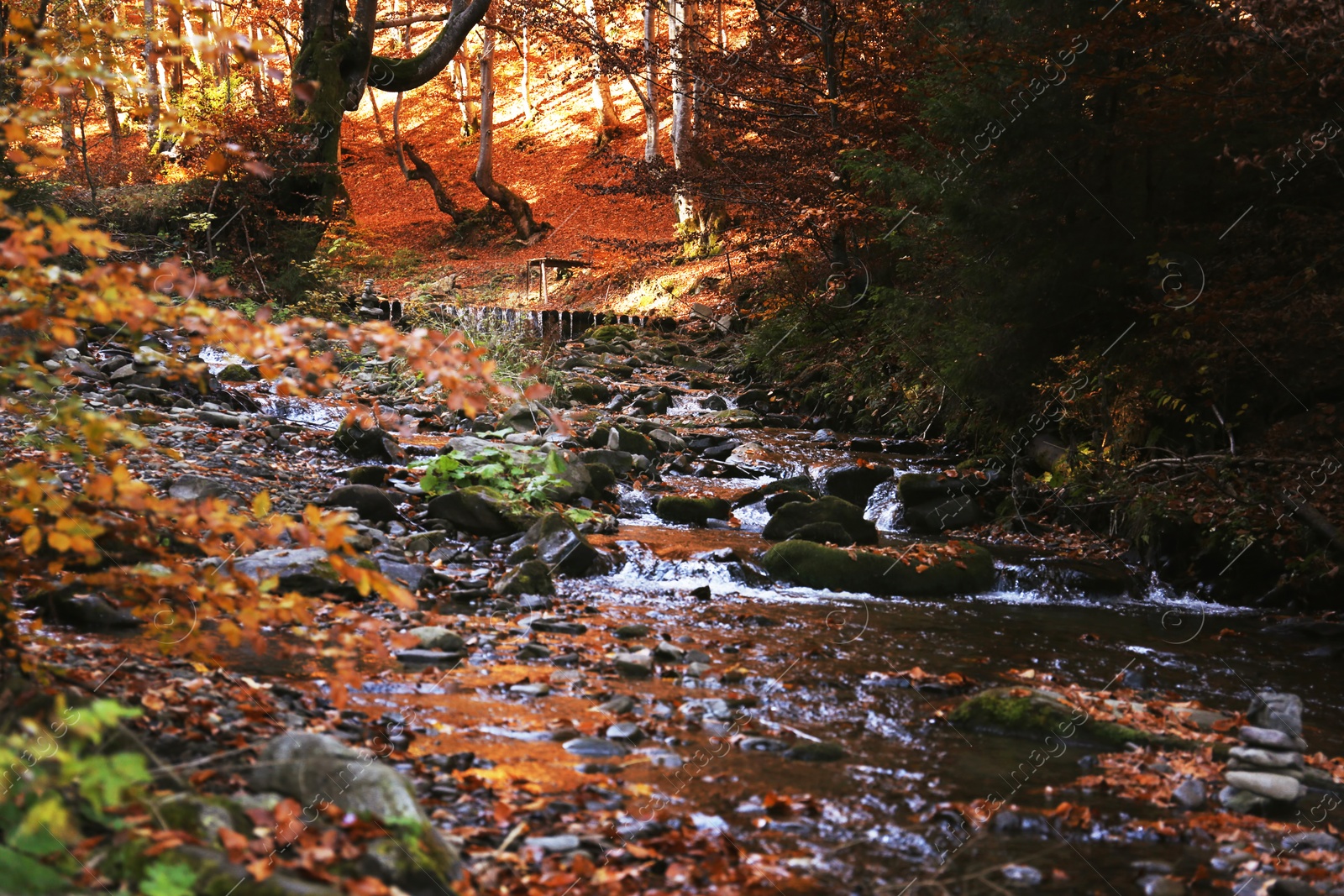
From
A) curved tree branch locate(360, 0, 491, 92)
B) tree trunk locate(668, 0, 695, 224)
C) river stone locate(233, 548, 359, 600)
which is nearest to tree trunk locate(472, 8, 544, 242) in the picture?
tree trunk locate(668, 0, 695, 224)

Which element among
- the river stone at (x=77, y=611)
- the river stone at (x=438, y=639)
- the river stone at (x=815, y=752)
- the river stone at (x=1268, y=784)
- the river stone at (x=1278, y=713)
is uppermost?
the river stone at (x=77, y=611)

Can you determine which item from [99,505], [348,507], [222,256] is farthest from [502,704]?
[222,256]

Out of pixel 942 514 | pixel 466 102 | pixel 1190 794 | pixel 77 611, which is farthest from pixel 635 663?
pixel 466 102

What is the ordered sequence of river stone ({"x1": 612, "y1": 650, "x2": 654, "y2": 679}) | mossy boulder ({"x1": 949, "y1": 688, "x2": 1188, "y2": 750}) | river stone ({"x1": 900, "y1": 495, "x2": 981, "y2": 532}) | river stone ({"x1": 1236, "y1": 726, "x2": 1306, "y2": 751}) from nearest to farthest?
river stone ({"x1": 1236, "y1": 726, "x2": 1306, "y2": 751})
mossy boulder ({"x1": 949, "y1": 688, "x2": 1188, "y2": 750})
river stone ({"x1": 612, "y1": 650, "x2": 654, "y2": 679})
river stone ({"x1": 900, "y1": 495, "x2": 981, "y2": 532})

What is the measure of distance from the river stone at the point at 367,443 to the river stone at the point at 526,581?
3.14 metres

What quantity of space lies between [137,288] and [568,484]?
5590 mm

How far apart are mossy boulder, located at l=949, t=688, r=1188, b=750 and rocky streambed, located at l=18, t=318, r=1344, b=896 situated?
13 millimetres

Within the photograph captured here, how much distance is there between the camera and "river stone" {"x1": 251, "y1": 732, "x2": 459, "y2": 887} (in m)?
2.51

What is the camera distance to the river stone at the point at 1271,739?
3.92 meters

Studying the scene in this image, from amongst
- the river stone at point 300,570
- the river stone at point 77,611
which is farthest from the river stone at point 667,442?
the river stone at point 77,611

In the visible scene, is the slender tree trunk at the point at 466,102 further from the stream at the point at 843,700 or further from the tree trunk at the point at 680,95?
the stream at the point at 843,700

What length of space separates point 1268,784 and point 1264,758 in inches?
11.1

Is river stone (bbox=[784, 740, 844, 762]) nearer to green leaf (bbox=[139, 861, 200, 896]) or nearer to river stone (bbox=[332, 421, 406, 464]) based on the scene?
green leaf (bbox=[139, 861, 200, 896])

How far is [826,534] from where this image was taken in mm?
7352
